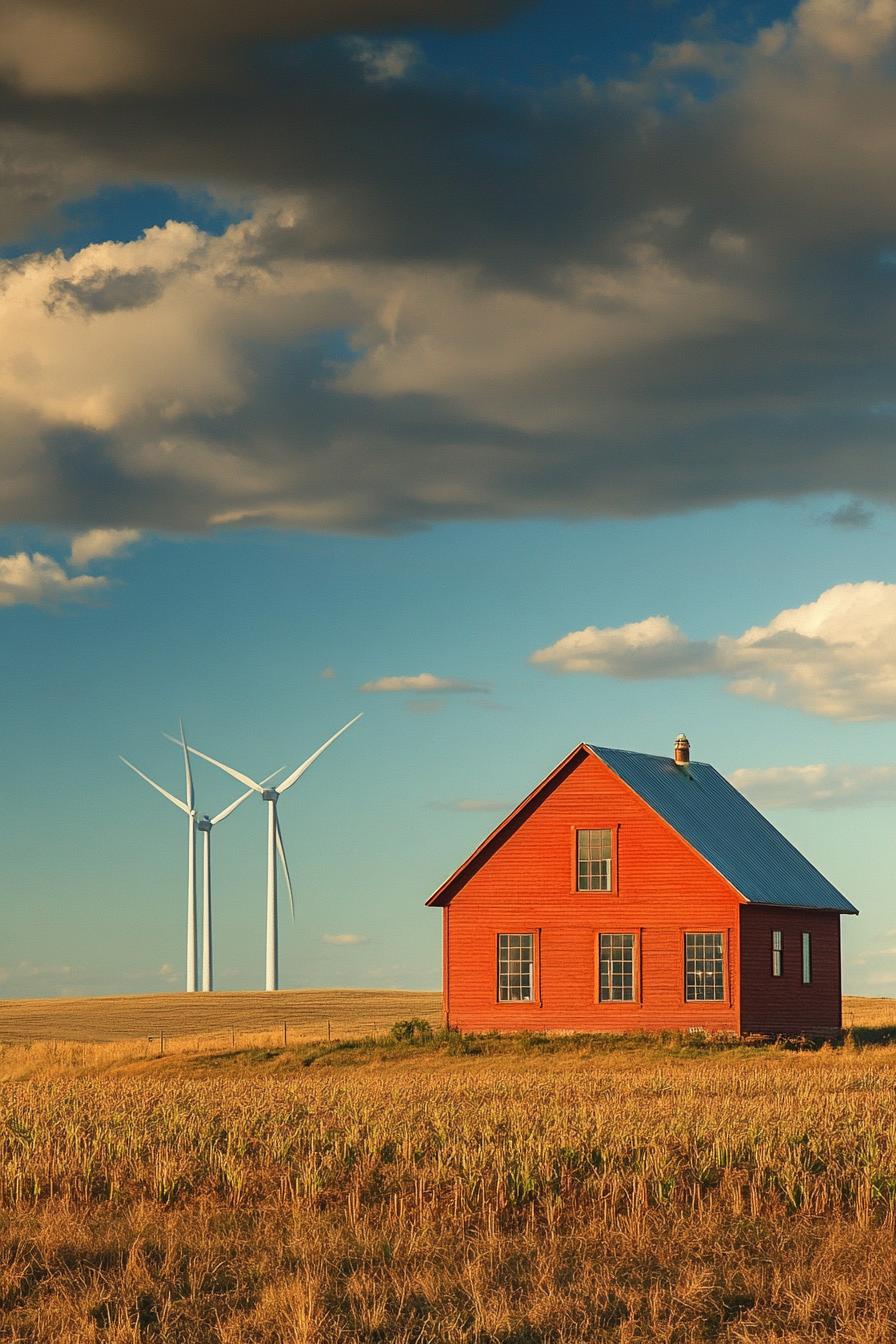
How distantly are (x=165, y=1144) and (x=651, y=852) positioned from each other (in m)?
30.7

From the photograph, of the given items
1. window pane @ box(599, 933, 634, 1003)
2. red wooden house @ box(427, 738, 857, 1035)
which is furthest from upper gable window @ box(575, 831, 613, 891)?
window pane @ box(599, 933, 634, 1003)

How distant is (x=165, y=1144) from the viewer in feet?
71.4

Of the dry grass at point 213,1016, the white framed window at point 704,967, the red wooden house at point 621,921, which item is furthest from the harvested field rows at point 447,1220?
the dry grass at point 213,1016

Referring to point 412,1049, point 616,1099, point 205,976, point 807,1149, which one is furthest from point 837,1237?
point 205,976

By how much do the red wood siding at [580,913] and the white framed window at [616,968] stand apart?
0.24 metres

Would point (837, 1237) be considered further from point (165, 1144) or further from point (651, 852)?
point (651, 852)

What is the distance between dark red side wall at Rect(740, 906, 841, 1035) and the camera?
50000mm

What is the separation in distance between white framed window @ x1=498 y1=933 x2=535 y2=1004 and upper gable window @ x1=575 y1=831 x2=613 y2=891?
242cm

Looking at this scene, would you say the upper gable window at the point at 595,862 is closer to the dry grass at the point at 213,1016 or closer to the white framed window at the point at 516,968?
the white framed window at the point at 516,968

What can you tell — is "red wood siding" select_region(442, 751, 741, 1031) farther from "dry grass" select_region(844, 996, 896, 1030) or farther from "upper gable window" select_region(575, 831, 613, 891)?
"dry grass" select_region(844, 996, 896, 1030)

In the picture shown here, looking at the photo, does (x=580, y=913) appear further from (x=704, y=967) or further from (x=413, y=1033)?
(x=413, y=1033)

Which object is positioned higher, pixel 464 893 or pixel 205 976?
pixel 464 893

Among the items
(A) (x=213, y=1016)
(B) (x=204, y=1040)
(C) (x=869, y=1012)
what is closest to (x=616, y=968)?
(B) (x=204, y=1040)

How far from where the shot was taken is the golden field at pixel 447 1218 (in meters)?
13.3
